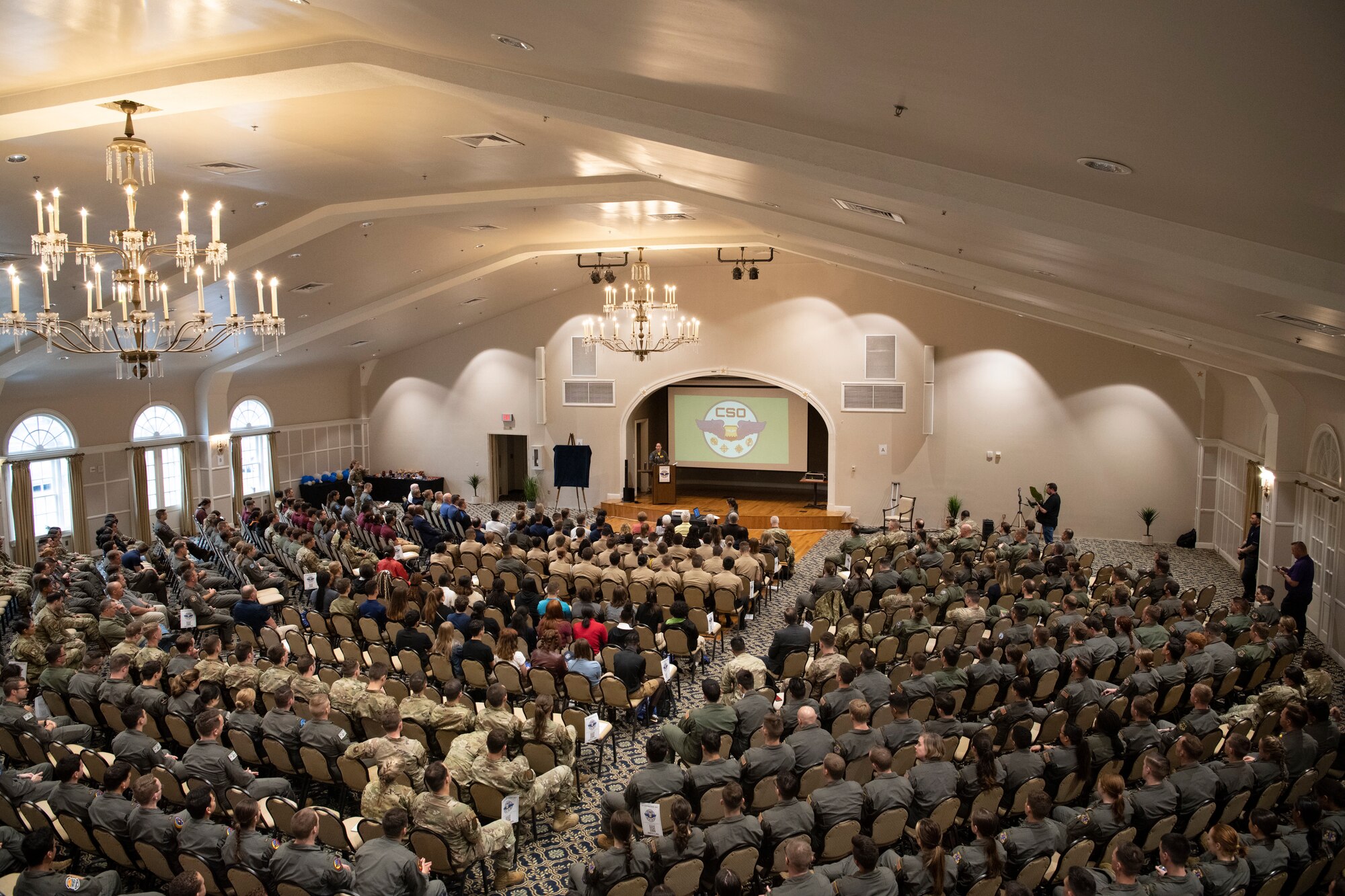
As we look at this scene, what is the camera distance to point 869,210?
24.9ft

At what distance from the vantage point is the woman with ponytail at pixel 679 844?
528cm

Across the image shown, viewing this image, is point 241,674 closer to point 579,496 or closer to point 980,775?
point 980,775

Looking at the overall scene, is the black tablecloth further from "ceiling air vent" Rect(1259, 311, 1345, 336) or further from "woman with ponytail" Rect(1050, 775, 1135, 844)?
"ceiling air vent" Rect(1259, 311, 1345, 336)

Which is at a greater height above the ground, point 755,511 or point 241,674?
point 241,674

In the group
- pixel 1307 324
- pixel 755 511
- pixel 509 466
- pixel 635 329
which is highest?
pixel 635 329

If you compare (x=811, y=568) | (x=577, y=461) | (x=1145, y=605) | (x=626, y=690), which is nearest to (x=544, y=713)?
(x=626, y=690)

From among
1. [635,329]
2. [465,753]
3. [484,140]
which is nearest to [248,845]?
[465,753]

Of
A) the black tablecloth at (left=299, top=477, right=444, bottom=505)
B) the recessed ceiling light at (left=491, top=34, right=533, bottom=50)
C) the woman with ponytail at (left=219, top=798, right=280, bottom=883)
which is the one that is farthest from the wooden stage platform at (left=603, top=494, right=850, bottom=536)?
the woman with ponytail at (left=219, top=798, right=280, bottom=883)

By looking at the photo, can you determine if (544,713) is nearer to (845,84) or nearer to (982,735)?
(982,735)

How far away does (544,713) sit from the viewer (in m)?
7.08

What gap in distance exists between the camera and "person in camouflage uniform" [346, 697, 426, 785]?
6445 mm

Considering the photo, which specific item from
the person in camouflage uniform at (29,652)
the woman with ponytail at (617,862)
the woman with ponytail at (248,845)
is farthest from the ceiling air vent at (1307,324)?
the person in camouflage uniform at (29,652)

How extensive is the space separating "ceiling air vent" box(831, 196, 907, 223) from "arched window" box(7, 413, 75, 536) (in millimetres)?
15655

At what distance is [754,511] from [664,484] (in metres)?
2.20
